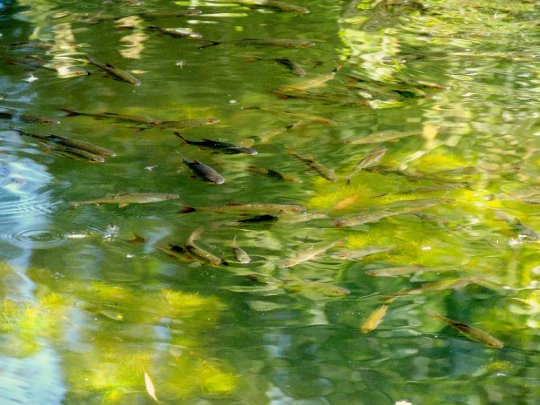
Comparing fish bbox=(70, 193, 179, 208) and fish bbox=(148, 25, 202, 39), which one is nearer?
fish bbox=(70, 193, 179, 208)

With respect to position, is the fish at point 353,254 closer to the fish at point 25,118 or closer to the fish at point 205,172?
the fish at point 205,172

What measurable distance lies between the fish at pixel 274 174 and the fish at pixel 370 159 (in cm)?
30

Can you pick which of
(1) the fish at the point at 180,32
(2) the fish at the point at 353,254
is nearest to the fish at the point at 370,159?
(2) the fish at the point at 353,254

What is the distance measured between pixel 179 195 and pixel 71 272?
82 cm

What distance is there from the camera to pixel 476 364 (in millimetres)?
3102

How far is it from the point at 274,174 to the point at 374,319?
1333 millimetres

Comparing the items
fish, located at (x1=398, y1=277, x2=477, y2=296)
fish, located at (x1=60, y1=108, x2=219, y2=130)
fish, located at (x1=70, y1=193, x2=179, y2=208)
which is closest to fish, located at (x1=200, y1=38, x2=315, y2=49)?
fish, located at (x1=60, y1=108, x2=219, y2=130)

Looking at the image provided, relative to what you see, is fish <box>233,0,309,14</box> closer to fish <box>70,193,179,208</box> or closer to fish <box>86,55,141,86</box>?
fish <box>86,55,141,86</box>

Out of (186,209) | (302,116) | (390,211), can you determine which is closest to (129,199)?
(186,209)

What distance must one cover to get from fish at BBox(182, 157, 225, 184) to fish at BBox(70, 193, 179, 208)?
258mm

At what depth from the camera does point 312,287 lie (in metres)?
3.52

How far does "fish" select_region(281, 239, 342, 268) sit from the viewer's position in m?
3.68

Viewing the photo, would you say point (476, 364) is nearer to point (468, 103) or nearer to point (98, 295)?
point (98, 295)

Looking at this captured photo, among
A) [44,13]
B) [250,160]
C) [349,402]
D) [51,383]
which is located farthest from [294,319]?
[44,13]
